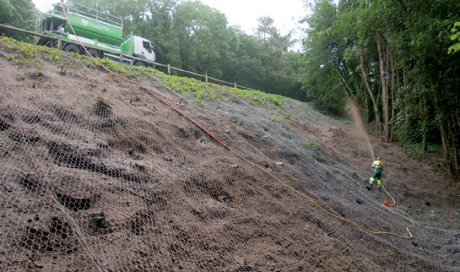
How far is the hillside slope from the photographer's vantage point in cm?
282

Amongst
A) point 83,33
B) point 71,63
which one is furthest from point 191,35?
point 71,63

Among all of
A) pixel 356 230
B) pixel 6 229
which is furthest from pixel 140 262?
pixel 356 230

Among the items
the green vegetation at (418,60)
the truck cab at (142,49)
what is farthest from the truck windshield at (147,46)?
the green vegetation at (418,60)

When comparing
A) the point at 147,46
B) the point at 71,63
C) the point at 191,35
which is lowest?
the point at 71,63

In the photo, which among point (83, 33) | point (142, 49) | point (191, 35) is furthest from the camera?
point (191, 35)

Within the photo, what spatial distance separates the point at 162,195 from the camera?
3859 millimetres

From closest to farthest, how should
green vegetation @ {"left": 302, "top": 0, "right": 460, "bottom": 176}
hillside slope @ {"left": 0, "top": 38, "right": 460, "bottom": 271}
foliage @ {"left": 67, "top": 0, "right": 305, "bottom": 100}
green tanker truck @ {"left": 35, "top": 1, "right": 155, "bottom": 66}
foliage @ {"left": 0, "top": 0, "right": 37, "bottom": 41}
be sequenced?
hillside slope @ {"left": 0, "top": 38, "right": 460, "bottom": 271} → green vegetation @ {"left": 302, "top": 0, "right": 460, "bottom": 176} → green tanker truck @ {"left": 35, "top": 1, "right": 155, "bottom": 66} → foliage @ {"left": 0, "top": 0, "right": 37, "bottom": 41} → foliage @ {"left": 67, "top": 0, "right": 305, "bottom": 100}

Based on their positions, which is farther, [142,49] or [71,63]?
[142,49]

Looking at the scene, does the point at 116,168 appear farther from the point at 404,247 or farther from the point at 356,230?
the point at 404,247

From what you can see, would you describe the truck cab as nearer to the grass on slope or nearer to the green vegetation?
the grass on slope

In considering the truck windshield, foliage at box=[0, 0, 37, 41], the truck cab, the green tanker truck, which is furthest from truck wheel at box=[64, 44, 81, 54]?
foliage at box=[0, 0, 37, 41]

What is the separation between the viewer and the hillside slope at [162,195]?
2.82m

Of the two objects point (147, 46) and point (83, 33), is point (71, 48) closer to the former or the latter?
point (83, 33)

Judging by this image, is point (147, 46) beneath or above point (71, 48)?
above
